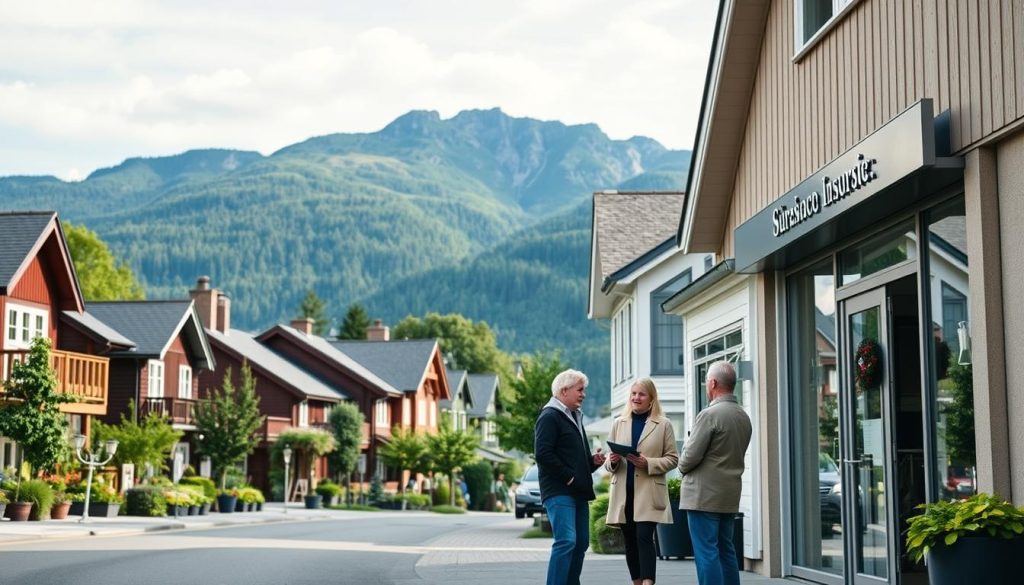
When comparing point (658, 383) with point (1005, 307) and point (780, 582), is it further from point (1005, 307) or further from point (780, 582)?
point (1005, 307)

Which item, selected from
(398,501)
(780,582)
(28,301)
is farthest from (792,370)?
(398,501)

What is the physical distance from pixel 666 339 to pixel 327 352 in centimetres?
3867

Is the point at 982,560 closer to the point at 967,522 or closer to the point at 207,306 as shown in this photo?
the point at 967,522

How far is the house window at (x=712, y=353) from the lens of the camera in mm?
15523

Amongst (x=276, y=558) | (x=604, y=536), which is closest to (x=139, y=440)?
(x=276, y=558)

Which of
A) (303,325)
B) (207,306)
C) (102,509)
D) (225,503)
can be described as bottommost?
(225,503)

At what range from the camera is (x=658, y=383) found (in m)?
30.0

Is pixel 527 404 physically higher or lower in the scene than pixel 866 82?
lower

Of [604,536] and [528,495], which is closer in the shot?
[604,536]

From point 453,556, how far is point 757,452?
667cm

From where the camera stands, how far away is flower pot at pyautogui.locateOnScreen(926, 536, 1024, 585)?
7.37 meters

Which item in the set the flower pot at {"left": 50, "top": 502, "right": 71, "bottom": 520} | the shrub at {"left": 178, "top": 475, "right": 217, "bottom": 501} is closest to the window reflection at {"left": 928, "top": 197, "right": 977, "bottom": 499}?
the flower pot at {"left": 50, "top": 502, "right": 71, "bottom": 520}

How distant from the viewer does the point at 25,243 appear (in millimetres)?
37781

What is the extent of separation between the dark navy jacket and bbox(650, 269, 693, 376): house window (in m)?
19.5
